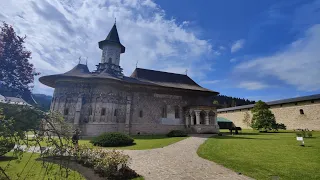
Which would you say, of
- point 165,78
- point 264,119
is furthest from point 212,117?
point 264,119

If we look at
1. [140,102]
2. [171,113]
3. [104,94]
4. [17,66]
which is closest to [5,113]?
[104,94]

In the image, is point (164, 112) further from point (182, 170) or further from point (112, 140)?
point (182, 170)

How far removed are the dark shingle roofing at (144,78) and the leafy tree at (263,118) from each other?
38.0 feet

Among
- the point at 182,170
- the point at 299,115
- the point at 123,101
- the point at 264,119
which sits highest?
the point at 123,101

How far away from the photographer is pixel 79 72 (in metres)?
25.9

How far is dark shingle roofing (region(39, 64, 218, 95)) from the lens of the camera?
75.7 feet

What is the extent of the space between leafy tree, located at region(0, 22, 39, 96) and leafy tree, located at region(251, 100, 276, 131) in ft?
138

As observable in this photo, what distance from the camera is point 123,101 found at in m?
24.8

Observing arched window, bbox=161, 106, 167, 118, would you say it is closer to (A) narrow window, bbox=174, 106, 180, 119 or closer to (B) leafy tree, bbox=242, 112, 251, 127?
(A) narrow window, bbox=174, 106, 180, 119

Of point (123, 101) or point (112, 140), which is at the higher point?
point (123, 101)

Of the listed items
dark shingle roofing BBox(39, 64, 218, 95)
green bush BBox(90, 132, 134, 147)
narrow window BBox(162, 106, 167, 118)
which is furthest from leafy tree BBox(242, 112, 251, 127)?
green bush BBox(90, 132, 134, 147)

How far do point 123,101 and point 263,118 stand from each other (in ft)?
88.6

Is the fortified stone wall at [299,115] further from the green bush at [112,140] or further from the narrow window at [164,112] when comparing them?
the green bush at [112,140]

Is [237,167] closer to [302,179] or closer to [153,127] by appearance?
[302,179]
